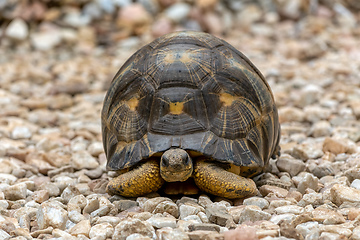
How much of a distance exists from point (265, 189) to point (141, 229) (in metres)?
0.89

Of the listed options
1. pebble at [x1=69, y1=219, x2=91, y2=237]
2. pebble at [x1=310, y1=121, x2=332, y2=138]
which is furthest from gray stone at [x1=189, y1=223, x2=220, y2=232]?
pebble at [x1=310, y1=121, x2=332, y2=138]

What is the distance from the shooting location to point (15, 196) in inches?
105

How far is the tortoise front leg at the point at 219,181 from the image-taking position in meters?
2.42

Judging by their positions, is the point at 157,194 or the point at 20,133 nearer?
the point at 157,194

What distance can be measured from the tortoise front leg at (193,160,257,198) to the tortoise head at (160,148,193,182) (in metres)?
0.07

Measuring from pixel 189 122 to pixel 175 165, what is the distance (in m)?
0.28

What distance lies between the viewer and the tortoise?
2.44 metres

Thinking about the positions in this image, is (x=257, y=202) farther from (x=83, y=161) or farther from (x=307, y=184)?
(x=83, y=161)

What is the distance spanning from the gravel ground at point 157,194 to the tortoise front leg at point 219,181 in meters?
0.06

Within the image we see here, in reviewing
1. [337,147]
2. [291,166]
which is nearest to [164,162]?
[291,166]

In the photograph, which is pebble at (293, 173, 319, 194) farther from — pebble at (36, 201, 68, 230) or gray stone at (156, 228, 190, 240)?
pebble at (36, 201, 68, 230)

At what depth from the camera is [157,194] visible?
2602 mm

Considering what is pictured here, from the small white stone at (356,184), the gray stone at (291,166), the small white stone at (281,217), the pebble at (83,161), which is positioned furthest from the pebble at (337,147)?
the pebble at (83,161)

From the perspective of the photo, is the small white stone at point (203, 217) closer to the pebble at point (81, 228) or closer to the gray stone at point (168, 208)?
the gray stone at point (168, 208)
